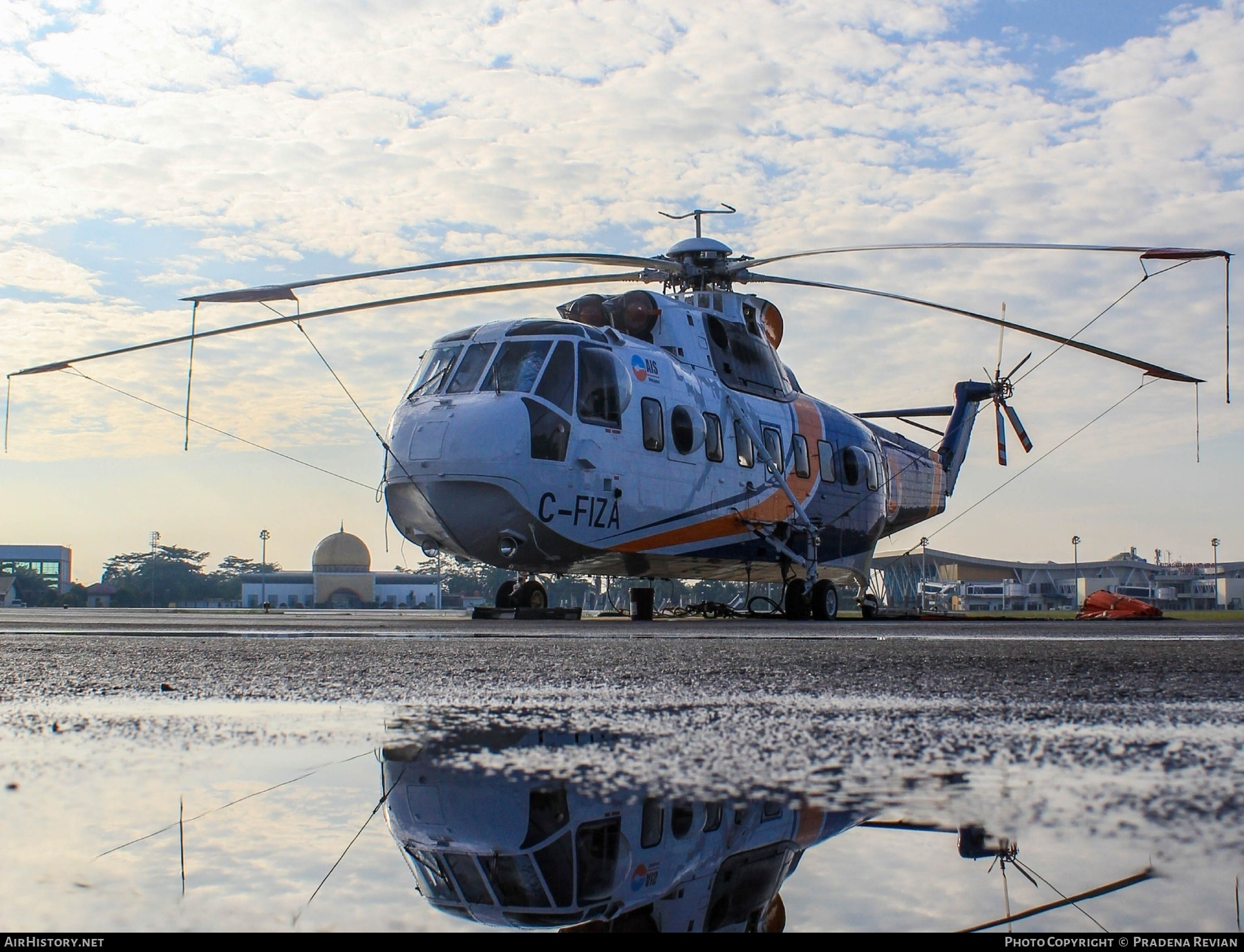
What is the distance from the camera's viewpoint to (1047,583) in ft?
302

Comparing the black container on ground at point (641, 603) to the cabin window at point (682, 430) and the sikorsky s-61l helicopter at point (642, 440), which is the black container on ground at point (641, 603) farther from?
the cabin window at point (682, 430)

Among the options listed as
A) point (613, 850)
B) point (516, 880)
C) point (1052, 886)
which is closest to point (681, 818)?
point (613, 850)

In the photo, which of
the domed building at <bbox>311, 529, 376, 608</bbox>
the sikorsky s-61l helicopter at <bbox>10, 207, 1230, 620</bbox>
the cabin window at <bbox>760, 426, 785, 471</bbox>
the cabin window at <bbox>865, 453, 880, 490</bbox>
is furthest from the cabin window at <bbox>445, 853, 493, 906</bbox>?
the domed building at <bbox>311, 529, 376, 608</bbox>

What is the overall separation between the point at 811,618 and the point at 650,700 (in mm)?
13295

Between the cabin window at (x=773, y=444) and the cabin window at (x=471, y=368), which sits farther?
the cabin window at (x=773, y=444)

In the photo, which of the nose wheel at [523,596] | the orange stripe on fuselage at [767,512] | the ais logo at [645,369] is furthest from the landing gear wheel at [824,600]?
the ais logo at [645,369]

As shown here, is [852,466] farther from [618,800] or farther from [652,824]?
[652,824]

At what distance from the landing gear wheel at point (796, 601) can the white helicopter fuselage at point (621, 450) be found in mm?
411

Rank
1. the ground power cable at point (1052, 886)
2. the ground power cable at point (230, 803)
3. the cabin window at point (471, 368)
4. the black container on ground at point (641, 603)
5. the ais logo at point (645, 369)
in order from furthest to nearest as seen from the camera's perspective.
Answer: the black container on ground at point (641, 603), the ais logo at point (645, 369), the cabin window at point (471, 368), the ground power cable at point (230, 803), the ground power cable at point (1052, 886)

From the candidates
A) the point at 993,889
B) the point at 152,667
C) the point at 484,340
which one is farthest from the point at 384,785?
the point at 484,340

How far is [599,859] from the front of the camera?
3.38 feet

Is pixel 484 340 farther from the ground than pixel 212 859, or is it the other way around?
pixel 484 340

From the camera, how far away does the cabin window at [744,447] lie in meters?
14.1

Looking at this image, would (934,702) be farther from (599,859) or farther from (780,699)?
(599,859)
